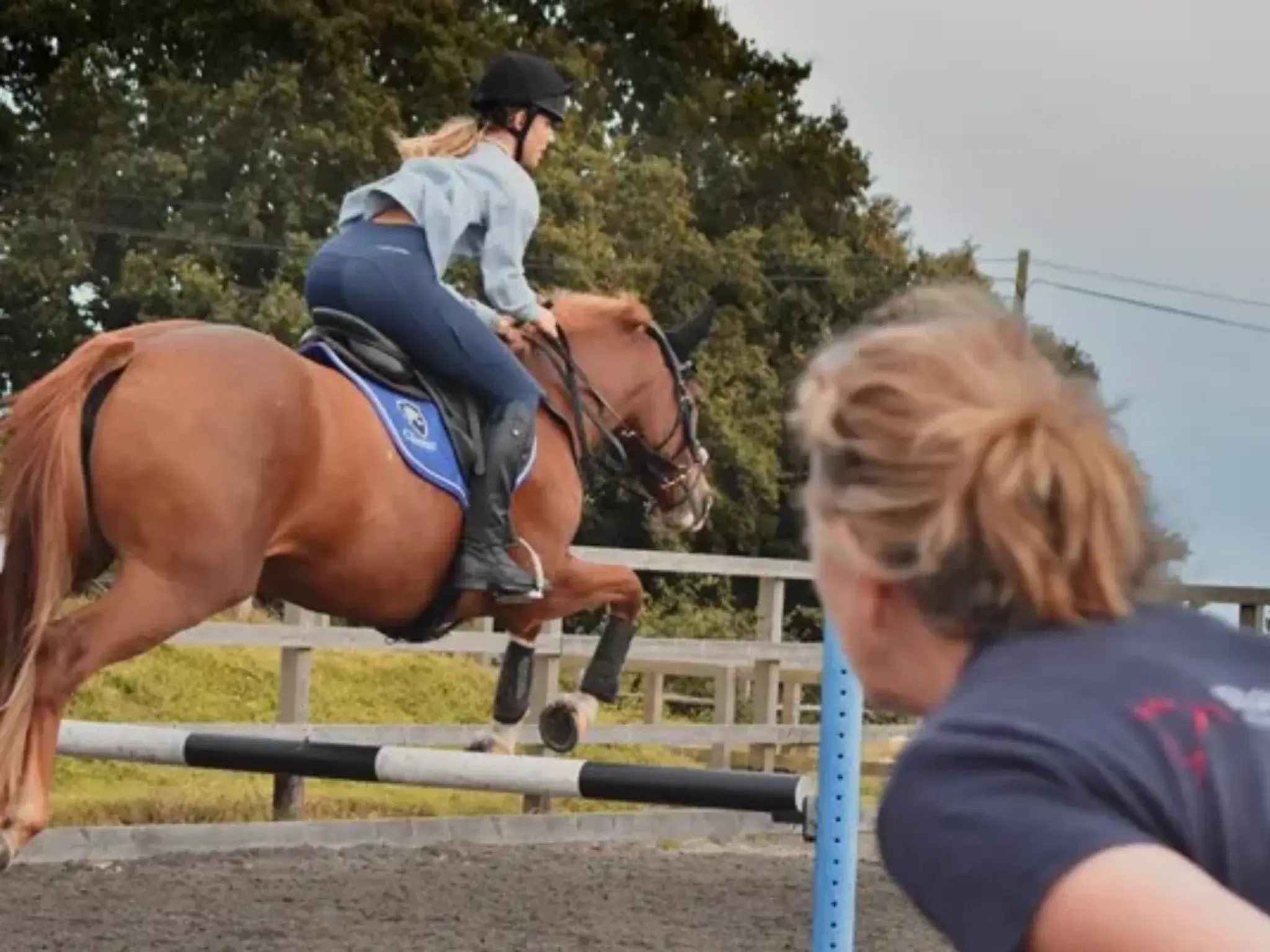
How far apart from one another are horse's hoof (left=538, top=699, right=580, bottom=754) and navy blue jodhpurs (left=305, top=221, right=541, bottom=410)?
81cm

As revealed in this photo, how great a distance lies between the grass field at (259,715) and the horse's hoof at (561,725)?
3.49 metres

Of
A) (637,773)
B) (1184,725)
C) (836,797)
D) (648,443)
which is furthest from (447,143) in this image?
(1184,725)

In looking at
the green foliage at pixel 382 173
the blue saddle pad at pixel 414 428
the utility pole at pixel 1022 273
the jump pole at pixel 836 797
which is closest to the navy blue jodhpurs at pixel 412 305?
the blue saddle pad at pixel 414 428

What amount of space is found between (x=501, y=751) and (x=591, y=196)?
681 inches

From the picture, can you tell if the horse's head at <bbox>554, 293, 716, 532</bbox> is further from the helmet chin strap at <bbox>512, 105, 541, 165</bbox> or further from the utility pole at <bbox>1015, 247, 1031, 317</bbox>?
the utility pole at <bbox>1015, 247, 1031, 317</bbox>

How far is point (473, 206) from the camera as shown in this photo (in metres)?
4.68

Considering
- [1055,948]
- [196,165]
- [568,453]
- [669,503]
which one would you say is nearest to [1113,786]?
[1055,948]

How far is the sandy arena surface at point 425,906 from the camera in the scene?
19.1ft

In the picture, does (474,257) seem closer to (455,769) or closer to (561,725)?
(561,725)

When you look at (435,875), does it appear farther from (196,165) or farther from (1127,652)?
(196,165)

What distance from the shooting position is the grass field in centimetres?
832

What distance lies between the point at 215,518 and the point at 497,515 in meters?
0.77

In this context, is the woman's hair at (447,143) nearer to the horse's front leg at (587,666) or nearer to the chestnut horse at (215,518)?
the chestnut horse at (215,518)

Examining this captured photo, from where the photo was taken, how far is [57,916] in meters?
5.86
